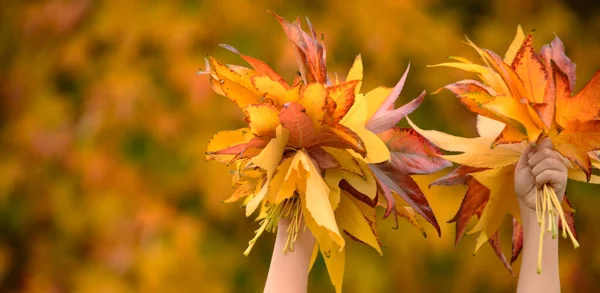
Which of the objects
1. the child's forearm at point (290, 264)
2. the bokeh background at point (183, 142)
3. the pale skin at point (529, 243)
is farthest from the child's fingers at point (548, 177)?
the bokeh background at point (183, 142)

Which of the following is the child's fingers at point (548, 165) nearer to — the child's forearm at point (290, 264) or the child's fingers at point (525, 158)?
the child's fingers at point (525, 158)

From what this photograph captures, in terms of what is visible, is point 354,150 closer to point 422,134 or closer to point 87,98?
point 422,134

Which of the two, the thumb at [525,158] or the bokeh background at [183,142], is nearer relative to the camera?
the thumb at [525,158]

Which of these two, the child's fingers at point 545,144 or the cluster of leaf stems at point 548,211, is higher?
the child's fingers at point 545,144

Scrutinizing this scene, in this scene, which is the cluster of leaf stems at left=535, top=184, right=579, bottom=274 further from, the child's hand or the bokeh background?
the bokeh background

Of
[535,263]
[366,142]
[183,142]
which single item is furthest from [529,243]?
[183,142]

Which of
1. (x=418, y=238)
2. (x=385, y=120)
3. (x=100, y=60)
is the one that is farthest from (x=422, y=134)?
(x=100, y=60)
